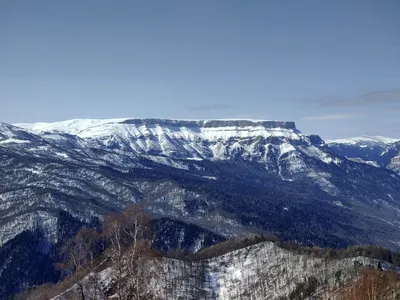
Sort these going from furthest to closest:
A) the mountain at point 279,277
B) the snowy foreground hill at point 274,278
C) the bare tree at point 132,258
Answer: the snowy foreground hill at point 274,278
the mountain at point 279,277
the bare tree at point 132,258

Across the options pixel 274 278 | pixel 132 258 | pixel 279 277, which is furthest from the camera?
pixel 274 278

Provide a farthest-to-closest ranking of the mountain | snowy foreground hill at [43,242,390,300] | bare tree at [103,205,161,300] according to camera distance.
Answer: snowy foreground hill at [43,242,390,300], the mountain, bare tree at [103,205,161,300]

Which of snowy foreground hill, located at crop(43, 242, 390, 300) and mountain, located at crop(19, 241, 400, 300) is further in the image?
snowy foreground hill, located at crop(43, 242, 390, 300)

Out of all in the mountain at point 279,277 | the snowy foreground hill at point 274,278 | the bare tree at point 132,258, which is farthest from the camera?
the snowy foreground hill at point 274,278

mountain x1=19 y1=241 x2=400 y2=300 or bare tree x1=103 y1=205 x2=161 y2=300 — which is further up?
bare tree x1=103 y1=205 x2=161 y2=300

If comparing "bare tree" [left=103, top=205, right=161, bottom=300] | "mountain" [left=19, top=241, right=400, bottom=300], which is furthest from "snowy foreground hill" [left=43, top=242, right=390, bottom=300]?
"bare tree" [left=103, top=205, right=161, bottom=300]

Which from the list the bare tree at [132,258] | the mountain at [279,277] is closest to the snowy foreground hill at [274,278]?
the mountain at [279,277]

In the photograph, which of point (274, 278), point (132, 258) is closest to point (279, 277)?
point (274, 278)

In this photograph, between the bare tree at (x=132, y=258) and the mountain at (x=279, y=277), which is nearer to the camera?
the bare tree at (x=132, y=258)

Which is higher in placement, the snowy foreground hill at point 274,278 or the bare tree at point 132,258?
the bare tree at point 132,258

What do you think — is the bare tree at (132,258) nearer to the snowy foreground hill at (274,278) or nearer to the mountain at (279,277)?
the mountain at (279,277)

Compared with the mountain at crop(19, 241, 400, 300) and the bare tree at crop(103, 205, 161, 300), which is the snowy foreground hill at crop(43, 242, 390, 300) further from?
the bare tree at crop(103, 205, 161, 300)

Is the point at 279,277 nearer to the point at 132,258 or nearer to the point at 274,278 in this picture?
the point at 274,278

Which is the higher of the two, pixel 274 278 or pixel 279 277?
pixel 279 277
